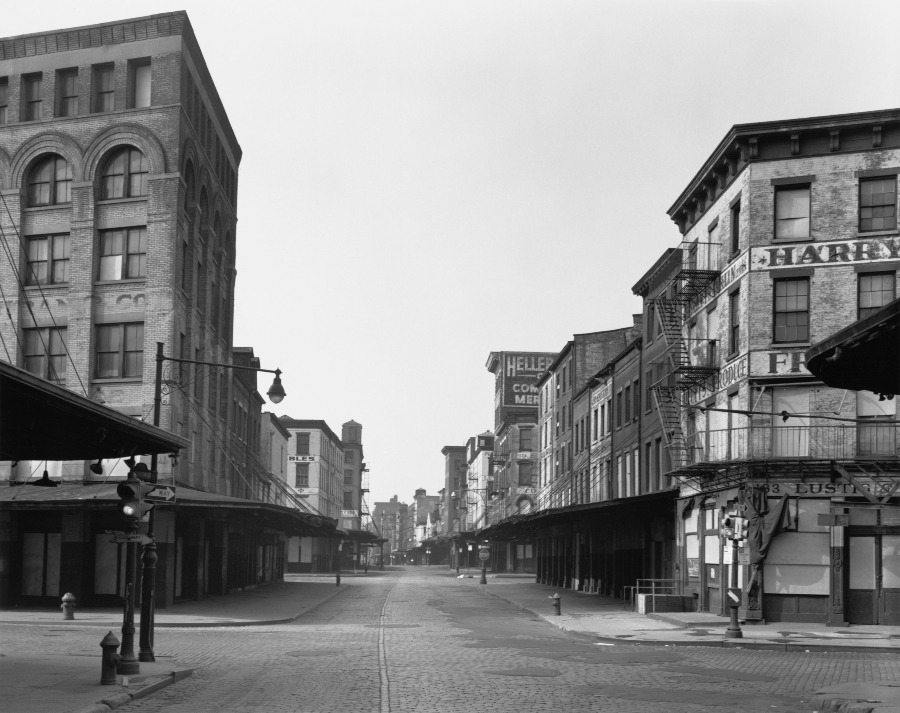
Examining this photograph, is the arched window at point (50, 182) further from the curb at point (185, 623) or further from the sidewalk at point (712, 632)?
the sidewalk at point (712, 632)

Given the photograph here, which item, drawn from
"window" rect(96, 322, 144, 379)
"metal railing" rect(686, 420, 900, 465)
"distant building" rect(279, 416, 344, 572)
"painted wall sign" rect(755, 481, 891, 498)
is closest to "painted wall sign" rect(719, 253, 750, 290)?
"metal railing" rect(686, 420, 900, 465)

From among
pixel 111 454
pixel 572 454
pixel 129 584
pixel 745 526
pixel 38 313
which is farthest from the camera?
pixel 572 454

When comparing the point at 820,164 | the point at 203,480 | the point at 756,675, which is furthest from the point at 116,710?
the point at 203,480

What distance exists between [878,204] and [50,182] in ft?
91.9

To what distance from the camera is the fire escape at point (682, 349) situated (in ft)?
128

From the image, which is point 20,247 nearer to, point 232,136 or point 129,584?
point 232,136

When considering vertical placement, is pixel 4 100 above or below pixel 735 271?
above

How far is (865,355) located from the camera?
13.5 meters

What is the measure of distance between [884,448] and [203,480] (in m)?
26.5

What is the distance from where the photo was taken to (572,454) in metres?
68.2

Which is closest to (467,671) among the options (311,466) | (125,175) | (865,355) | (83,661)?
(83,661)

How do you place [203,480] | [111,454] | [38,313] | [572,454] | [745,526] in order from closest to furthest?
[111,454] < [745,526] < [38,313] < [203,480] < [572,454]

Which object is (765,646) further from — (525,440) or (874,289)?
(525,440)

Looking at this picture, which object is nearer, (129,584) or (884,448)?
(129,584)
